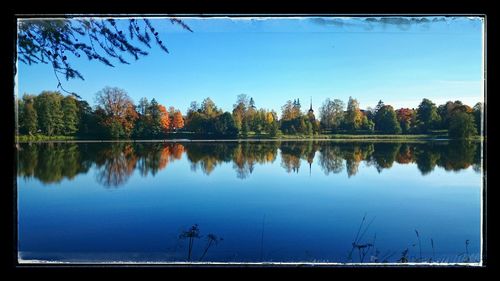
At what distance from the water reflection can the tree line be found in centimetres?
62

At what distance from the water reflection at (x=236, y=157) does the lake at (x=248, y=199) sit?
4 centimetres

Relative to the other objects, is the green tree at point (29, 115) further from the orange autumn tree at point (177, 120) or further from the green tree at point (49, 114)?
the orange autumn tree at point (177, 120)

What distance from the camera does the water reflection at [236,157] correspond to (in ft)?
28.9

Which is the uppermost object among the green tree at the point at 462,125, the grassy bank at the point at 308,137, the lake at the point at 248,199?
the green tree at the point at 462,125

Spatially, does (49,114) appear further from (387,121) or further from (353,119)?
(387,121)

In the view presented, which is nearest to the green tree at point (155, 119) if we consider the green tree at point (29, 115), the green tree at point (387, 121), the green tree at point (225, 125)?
the green tree at point (225, 125)

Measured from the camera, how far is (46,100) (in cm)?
593

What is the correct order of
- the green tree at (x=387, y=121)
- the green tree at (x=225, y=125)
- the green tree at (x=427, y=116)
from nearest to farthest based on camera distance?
the green tree at (x=387, y=121) < the green tree at (x=427, y=116) < the green tree at (x=225, y=125)

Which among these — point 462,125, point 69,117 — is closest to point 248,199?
point 69,117

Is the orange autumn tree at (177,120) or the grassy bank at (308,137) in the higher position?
the orange autumn tree at (177,120)

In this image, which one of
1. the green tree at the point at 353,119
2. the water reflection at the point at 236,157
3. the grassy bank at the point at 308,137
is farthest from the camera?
the water reflection at the point at 236,157

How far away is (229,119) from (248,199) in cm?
250

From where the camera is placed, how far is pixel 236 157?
12797 millimetres
